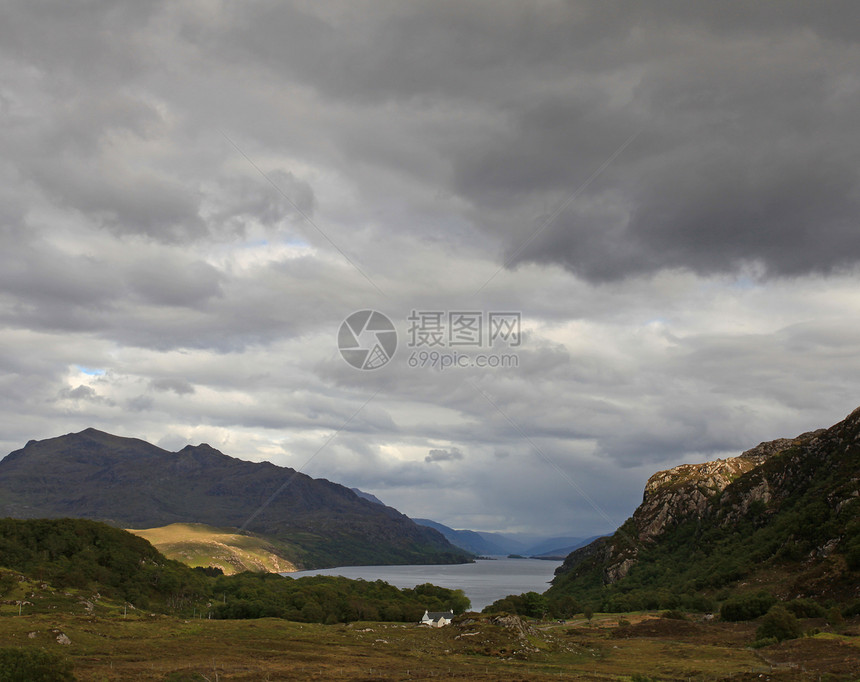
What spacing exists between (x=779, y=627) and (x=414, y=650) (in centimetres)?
6029

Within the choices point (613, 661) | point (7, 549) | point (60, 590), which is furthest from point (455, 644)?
point (7, 549)

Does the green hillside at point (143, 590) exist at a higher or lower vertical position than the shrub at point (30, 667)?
lower

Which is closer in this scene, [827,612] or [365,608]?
[827,612]

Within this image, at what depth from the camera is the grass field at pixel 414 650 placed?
68.1 meters

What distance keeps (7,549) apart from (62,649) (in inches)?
5013

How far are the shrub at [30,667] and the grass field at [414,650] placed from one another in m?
10.6

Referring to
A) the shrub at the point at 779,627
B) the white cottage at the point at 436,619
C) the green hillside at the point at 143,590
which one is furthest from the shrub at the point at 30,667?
the shrub at the point at 779,627

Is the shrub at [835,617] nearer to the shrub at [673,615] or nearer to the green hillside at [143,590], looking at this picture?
the shrub at [673,615]

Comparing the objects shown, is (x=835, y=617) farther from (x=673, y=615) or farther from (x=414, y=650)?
(x=414, y=650)

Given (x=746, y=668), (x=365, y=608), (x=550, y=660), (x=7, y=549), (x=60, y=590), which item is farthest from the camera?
(x=7, y=549)

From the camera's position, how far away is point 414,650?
92.7 m

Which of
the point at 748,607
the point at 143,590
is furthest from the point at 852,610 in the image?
the point at 143,590

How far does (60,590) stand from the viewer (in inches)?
5487

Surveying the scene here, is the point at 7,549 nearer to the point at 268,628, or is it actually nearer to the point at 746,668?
the point at 268,628
